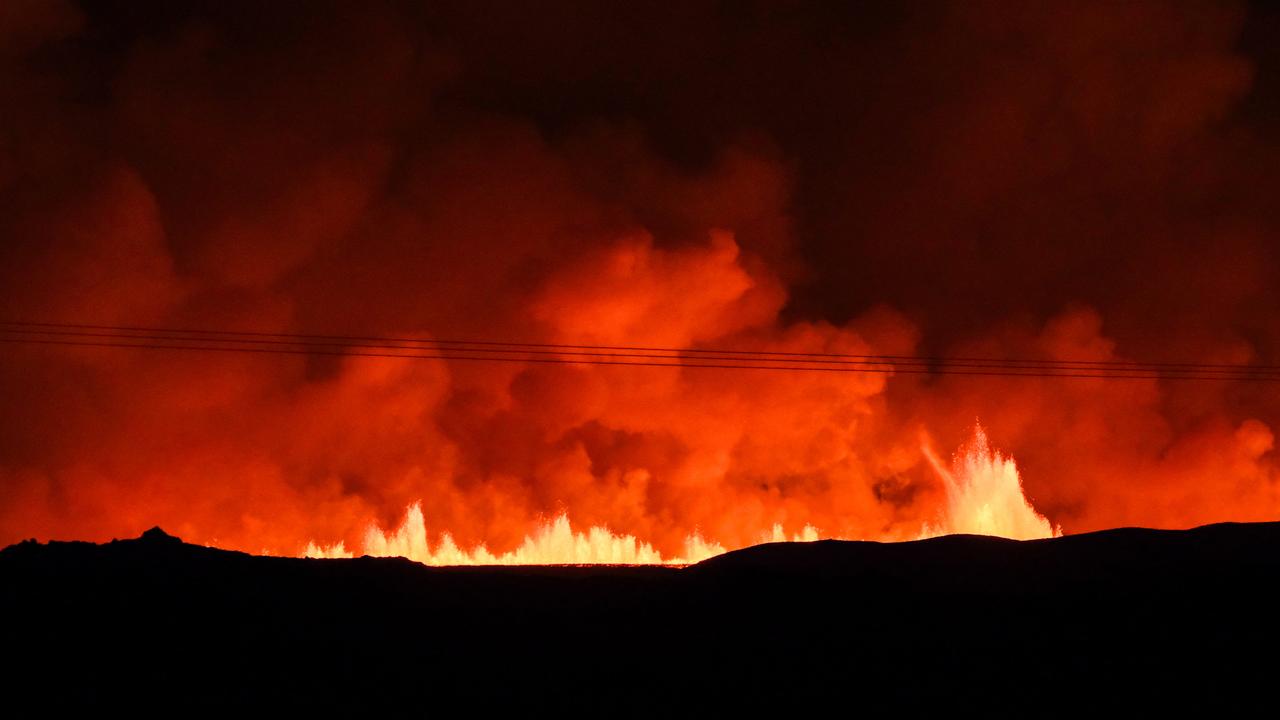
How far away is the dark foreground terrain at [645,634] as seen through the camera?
13859mm

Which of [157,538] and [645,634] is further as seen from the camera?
[157,538]

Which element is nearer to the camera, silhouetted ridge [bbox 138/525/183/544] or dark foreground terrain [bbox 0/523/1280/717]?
dark foreground terrain [bbox 0/523/1280/717]

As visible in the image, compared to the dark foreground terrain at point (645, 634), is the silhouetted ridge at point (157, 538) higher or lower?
higher

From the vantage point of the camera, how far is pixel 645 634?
15383 millimetres

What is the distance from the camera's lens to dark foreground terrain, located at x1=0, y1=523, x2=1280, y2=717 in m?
13.9

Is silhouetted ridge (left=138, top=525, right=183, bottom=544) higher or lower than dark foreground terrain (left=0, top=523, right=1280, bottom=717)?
higher

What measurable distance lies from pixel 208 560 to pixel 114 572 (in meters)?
1.32

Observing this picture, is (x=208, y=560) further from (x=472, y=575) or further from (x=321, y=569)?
(x=472, y=575)

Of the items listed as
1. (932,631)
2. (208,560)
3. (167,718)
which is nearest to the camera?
(167,718)

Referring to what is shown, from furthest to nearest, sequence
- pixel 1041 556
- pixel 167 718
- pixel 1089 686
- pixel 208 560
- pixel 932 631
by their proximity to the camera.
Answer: pixel 1041 556
pixel 208 560
pixel 932 631
pixel 1089 686
pixel 167 718

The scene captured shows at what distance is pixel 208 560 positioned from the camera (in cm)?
1664

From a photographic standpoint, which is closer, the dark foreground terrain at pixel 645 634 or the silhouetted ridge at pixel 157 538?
the dark foreground terrain at pixel 645 634

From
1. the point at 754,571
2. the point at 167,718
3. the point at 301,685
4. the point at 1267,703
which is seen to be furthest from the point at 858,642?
the point at 167,718

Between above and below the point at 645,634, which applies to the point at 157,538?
above
